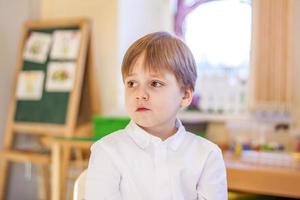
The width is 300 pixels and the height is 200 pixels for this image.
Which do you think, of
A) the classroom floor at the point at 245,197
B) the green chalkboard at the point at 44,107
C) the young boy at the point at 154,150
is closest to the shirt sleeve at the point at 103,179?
the young boy at the point at 154,150

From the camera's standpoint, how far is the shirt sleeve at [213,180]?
0.90 m

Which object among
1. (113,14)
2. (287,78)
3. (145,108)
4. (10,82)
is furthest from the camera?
(10,82)

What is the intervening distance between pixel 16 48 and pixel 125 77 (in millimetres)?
2746

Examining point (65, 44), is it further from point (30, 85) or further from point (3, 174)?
point (3, 174)

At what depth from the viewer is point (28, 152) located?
314 cm

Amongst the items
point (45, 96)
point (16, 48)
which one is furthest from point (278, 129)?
point (16, 48)

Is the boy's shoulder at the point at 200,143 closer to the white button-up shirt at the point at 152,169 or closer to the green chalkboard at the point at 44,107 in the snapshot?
the white button-up shirt at the point at 152,169

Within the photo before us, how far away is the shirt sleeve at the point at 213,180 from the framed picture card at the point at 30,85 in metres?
2.43

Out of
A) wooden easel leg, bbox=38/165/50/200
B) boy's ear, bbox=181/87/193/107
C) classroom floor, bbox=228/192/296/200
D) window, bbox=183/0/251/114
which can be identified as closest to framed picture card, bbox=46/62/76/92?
wooden easel leg, bbox=38/165/50/200

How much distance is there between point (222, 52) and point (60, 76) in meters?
1.09

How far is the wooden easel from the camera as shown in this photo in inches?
117

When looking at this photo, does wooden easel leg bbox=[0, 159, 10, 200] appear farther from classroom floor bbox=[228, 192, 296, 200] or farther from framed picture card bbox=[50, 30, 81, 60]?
classroom floor bbox=[228, 192, 296, 200]

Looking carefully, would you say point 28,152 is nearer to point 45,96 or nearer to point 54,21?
point 45,96

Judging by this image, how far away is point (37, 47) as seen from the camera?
3242 millimetres
